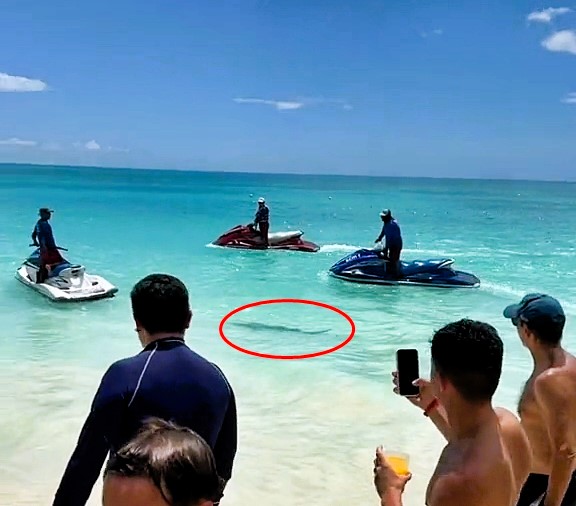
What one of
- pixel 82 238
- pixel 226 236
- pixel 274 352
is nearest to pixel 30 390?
pixel 274 352

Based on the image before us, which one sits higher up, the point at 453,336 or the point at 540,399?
the point at 453,336

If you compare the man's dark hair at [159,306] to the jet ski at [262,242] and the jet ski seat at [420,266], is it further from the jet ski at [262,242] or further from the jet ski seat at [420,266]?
the jet ski at [262,242]

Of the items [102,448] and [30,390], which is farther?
[30,390]

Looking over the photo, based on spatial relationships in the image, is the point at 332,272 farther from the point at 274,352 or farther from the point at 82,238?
the point at 82,238

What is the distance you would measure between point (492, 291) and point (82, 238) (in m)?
16.6

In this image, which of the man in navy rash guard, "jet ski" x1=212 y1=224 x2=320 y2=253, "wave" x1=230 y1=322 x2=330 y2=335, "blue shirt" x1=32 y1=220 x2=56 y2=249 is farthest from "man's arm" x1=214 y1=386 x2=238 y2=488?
"jet ski" x1=212 y1=224 x2=320 y2=253

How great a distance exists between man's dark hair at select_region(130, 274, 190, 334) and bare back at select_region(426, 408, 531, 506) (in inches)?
37.3

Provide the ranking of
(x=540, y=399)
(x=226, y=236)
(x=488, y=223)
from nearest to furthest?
(x=540, y=399) → (x=226, y=236) → (x=488, y=223)

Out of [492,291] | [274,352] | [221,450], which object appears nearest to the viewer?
[221,450]

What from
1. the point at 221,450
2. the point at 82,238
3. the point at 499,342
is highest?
the point at 499,342

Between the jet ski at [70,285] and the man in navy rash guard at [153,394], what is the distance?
9562mm

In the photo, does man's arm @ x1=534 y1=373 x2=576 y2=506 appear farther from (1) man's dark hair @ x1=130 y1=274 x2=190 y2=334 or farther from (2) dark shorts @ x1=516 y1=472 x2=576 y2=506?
(1) man's dark hair @ x1=130 y1=274 x2=190 y2=334

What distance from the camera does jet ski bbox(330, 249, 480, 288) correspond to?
13703 millimetres

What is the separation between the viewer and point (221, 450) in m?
2.42
